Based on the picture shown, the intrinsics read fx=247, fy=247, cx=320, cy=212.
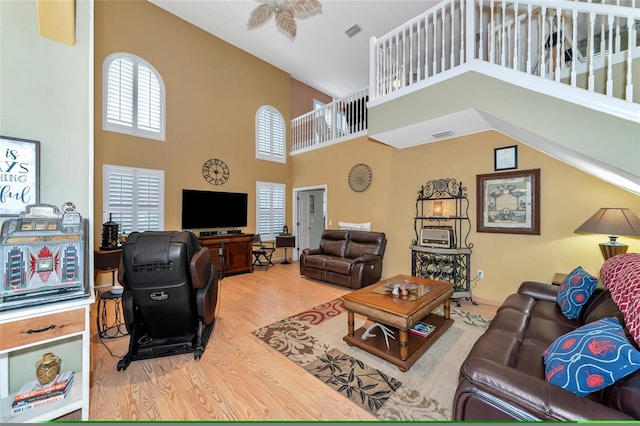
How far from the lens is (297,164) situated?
6.96 meters

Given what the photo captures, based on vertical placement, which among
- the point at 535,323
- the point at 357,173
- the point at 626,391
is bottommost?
the point at 535,323

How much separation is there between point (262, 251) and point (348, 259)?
2.29m

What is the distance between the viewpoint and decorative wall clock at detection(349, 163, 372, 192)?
5297mm

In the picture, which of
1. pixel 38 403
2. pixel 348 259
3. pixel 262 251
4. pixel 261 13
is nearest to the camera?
pixel 38 403

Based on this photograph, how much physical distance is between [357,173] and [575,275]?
3828mm

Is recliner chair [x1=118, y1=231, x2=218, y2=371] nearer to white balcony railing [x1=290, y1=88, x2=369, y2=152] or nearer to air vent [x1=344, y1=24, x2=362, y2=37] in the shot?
white balcony railing [x1=290, y1=88, x2=369, y2=152]

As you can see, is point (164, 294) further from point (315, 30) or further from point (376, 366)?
point (315, 30)

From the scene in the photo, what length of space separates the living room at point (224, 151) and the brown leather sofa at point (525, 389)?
175 centimetres

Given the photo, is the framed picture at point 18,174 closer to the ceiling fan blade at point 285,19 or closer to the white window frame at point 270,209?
the ceiling fan blade at point 285,19

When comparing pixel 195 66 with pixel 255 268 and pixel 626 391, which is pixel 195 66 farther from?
pixel 626 391

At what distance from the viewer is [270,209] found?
667 centimetres

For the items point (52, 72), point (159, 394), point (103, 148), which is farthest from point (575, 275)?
point (103, 148)

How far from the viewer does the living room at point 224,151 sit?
5.43 ft

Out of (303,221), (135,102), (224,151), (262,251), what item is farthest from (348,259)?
(135,102)
